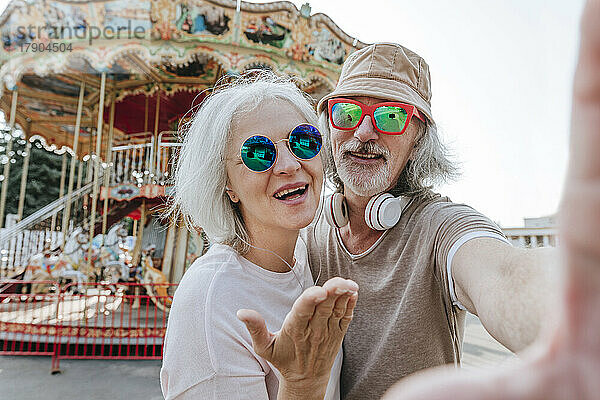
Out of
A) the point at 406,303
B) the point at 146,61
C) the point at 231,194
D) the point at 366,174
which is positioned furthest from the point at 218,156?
the point at 146,61

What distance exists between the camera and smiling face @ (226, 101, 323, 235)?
1.48 meters

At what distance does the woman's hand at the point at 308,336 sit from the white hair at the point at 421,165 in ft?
3.11

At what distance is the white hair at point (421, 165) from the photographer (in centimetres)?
186

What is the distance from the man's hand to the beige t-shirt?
1.08m

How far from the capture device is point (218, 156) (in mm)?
1533

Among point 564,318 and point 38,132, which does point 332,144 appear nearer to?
point 564,318

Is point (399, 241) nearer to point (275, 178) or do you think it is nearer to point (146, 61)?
point (275, 178)

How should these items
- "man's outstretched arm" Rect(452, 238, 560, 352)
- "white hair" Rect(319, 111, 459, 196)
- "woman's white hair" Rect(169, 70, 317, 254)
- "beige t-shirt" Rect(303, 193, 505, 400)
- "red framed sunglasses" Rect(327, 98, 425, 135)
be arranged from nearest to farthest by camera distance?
"man's outstretched arm" Rect(452, 238, 560, 352) → "beige t-shirt" Rect(303, 193, 505, 400) → "woman's white hair" Rect(169, 70, 317, 254) → "red framed sunglasses" Rect(327, 98, 425, 135) → "white hair" Rect(319, 111, 459, 196)

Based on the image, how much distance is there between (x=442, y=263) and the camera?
1.34m

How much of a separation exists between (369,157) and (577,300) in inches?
62.7

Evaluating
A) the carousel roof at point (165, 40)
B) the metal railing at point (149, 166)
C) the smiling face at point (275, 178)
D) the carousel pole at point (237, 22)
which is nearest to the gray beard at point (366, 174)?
the smiling face at point (275, 178)

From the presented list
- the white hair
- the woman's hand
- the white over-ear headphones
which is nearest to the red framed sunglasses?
the white hair

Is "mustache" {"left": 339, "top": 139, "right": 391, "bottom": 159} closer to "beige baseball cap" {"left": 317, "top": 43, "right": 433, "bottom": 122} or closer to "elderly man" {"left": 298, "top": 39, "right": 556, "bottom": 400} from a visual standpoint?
"elderly man" {"left": 298, "top": 39, "right": 556, "bottom": 400}

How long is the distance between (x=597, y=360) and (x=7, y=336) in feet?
26.8
